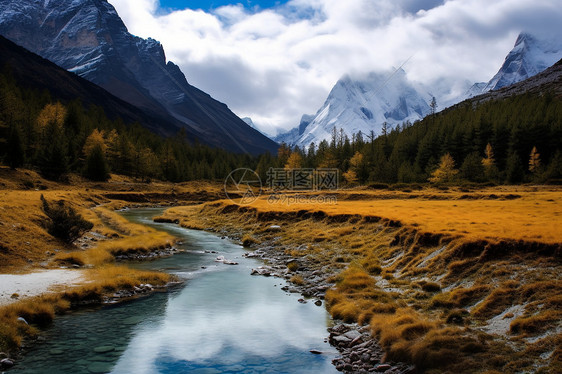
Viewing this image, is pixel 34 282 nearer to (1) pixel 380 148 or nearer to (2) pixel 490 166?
(2) pixel 490 166

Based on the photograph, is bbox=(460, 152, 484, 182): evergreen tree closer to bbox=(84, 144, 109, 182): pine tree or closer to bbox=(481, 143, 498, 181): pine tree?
bbox=(481, 143, 498, 181): pine tree

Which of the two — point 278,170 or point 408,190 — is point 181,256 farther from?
point 278,170

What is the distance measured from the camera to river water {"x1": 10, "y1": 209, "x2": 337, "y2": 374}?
45.8ft

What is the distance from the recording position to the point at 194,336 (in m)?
16.9

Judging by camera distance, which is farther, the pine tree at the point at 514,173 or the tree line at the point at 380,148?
the pine tree at the point at 514,173

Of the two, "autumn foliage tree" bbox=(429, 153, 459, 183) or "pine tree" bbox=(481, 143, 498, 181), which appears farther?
"autumn foliage tree" bbox=(429, 153, 459, 183)

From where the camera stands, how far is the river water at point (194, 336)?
45.8ft

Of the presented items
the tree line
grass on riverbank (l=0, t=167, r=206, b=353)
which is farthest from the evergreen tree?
grass on riverbank (l=0, t=167, r=206, b=353)

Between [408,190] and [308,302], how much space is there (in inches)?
2608

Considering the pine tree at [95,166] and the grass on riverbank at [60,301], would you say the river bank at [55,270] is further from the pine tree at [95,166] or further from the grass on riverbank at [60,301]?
the pine tree at [95,166]

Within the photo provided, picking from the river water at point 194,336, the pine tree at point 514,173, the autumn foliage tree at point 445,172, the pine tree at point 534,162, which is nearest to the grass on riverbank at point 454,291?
the river water at point 194,336

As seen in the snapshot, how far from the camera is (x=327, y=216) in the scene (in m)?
44.4

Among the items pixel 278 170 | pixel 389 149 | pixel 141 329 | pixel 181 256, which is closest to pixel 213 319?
pixel 141 329

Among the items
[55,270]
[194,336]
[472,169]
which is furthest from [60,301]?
[472,169]
